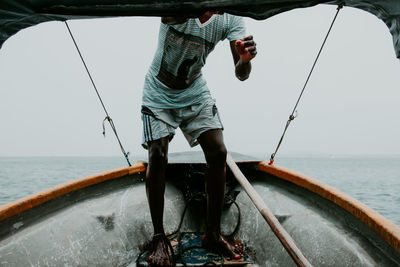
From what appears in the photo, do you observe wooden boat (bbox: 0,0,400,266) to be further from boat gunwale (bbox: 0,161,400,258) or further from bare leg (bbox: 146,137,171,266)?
bare leg (bbox: 146,137,171,266)

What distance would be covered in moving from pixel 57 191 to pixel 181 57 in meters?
1.12

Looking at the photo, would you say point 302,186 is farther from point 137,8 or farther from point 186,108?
point 137,8

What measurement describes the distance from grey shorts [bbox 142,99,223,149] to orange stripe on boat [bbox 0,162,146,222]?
607 mm

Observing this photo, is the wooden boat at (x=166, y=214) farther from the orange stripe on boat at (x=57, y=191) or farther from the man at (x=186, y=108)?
the man at (x=186, y=108)

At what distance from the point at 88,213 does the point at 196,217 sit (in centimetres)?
87

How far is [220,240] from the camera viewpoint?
1.93 m

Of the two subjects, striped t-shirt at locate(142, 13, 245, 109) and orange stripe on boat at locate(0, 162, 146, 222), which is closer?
orange stripe on boat at locate(0, 162, 146, 222)

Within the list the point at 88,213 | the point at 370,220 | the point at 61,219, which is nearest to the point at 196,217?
the point at 88,213

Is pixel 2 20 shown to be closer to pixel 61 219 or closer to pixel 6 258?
pixel 6 258

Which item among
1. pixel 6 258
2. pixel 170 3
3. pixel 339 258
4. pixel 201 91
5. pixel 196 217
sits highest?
pixel 170 3

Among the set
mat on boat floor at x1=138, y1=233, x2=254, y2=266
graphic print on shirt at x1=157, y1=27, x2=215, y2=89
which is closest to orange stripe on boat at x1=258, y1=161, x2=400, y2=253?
mat on boat floor at x1=138, y1=233, x2=254, y2=266

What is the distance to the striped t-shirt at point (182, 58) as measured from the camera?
177cm

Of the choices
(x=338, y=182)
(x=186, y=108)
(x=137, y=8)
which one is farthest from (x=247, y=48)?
(x=338, y=182)

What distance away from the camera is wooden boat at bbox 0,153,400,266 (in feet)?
4.87
